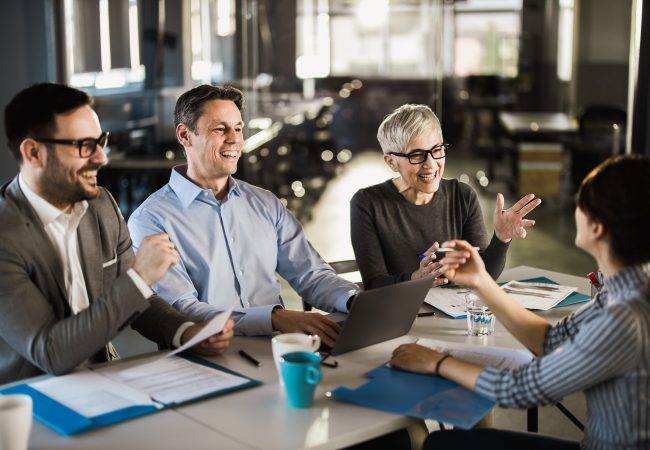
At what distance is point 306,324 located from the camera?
7.34 ft

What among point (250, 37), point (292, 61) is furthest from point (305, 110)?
point (250, 37)

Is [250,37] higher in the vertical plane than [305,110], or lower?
higher

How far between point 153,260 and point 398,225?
128cm

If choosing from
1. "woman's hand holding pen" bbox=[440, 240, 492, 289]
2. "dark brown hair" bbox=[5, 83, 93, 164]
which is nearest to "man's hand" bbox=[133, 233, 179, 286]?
"dark brown hair" bbox=[5, 83, 93, 164]

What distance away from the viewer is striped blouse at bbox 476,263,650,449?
5.20 ft

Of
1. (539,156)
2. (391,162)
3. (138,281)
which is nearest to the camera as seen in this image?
(138,281)

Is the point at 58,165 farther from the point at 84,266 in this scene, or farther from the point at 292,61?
the point at 292,61

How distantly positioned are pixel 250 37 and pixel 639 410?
5.66 m

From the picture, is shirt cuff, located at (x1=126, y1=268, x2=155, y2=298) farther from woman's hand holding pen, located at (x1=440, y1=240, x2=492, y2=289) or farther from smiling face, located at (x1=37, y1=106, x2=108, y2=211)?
woman's hand holding pen, located at (x1=440, y1=240, x2=492, y2=289)

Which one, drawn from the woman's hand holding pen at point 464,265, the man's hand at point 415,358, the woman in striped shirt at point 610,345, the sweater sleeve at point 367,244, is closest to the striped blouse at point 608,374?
the woman in striped shirt at point 610,345

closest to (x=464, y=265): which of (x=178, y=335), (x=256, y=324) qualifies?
(x=256, y=324)

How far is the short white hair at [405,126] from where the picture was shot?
9.62ft

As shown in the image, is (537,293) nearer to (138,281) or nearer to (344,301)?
(344,301)

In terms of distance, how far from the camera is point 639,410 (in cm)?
163
